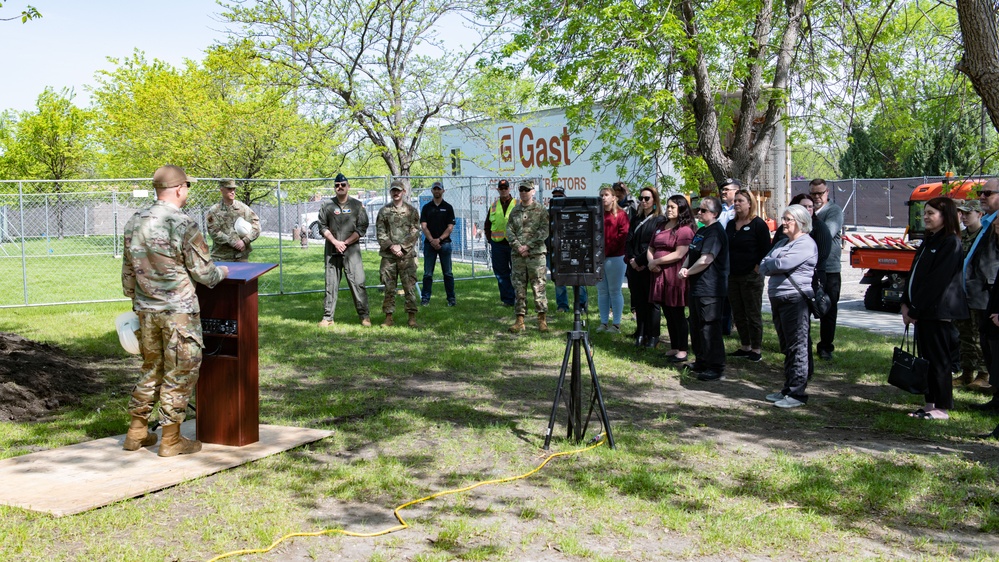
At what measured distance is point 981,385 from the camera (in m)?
8.41

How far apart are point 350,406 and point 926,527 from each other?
15.2 feet

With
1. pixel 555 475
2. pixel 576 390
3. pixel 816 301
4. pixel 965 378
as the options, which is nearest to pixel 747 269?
pixel 816 301

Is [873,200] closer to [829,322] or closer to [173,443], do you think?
[829,322]

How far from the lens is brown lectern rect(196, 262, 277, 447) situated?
6195mm

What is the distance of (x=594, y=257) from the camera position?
6.43m

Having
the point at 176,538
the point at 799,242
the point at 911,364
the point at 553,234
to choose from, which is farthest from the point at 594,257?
the point at 176,538

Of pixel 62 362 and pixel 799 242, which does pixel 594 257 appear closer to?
pixel 799 242

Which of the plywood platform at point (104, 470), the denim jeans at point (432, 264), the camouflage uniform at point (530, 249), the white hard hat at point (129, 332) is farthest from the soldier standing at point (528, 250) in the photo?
the white hard hat at point (129, 332)

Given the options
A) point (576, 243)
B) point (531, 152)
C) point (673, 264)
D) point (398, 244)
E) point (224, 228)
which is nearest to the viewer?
point (576, 243)

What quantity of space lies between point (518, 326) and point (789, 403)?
455 centimetres

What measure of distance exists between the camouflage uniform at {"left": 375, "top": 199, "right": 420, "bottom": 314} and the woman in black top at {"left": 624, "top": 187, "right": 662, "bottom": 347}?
9.60 feet

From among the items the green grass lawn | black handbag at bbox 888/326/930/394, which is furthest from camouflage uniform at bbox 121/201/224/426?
black handbag at bbox 888/326/930/394

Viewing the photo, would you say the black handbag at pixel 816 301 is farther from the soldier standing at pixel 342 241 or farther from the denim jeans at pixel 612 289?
the soldier standing at pixel 342 241

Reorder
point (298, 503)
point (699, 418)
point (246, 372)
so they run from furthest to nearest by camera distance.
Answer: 1. point (699, 418)
2. point (246, 372)
3. point (298, 503)
